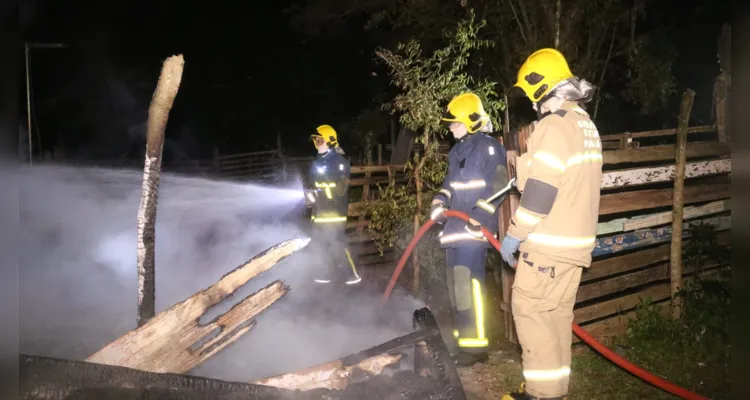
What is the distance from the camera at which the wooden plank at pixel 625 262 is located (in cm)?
512

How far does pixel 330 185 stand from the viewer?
7215 millimetres

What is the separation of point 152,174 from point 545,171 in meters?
2.77

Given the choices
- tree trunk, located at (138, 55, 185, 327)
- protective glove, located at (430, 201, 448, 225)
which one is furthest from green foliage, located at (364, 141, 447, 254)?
tree trunk, located at (138, 55, 185, 327)

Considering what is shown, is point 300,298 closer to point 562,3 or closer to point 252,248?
point 252,248

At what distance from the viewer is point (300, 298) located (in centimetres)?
738

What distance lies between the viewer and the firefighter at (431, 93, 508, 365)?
188 inches

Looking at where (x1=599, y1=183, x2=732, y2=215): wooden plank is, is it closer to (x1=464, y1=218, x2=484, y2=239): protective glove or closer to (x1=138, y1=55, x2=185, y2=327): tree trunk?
(x1=464, y1=218, x2=484, y2=239): protective glove

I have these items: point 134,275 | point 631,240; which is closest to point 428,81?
point 631,240

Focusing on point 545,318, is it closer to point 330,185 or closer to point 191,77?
point 330,185

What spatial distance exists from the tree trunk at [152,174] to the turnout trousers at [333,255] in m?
3.58

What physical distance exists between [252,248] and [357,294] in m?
1.77

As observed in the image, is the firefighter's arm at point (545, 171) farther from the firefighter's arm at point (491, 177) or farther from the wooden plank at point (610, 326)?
the wooden plank at point (610, 326)

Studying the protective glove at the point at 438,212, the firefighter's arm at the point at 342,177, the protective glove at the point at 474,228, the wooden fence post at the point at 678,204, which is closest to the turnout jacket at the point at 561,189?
the protective glove at the point at 474,228

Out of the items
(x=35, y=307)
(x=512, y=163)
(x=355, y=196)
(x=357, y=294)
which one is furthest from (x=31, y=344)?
(x=355, y=196)
